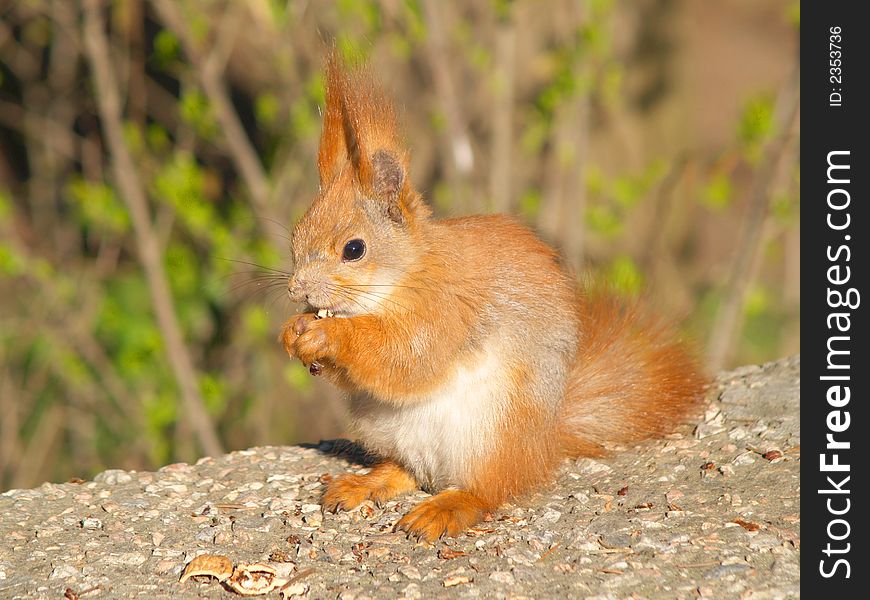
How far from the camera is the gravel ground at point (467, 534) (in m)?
2.12

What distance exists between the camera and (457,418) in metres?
2.36

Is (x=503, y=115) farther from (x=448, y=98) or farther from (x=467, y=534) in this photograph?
(x=467, y=534)

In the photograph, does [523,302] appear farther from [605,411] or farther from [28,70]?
[28,70]

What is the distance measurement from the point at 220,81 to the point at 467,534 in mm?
3004

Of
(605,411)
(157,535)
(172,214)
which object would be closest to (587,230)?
(172,214)

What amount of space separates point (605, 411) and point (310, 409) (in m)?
2.63

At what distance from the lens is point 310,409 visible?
16.8 feet

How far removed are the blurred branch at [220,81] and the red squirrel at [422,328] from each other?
1790 millimetres

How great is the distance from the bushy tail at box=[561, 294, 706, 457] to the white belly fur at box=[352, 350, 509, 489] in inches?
13.6

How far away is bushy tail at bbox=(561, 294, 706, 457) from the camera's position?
267 cm

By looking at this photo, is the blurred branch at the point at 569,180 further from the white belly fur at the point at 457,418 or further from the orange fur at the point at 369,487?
the white belly fur at the point at 457,418

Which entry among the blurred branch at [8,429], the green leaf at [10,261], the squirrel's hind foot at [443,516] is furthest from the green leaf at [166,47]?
the squirrel's hind foot at [443,516]

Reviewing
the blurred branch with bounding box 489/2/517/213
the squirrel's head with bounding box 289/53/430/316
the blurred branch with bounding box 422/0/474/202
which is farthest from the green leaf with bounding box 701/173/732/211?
Answer: the squirrel's head with bounding box 289/53/430/316

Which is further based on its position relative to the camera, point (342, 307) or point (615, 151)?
point (615, 151)
